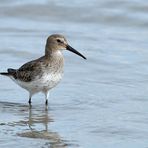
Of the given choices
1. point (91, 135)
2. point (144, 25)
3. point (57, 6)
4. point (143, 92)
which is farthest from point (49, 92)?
point (57, 6)

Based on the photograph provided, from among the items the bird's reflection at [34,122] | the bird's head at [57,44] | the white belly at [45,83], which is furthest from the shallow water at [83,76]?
the bird's head at [57,44]

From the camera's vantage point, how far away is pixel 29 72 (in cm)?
1046

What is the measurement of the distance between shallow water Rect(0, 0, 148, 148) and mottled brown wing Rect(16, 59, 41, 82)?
39cm

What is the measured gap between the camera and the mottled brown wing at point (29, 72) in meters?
10.4

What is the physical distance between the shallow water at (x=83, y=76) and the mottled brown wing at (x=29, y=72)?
0.39 m

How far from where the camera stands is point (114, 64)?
1259 cm

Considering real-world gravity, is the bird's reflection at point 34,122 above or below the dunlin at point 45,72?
below

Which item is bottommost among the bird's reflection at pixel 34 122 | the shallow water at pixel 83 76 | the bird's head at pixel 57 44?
the bird's reflection at pixel 34 122

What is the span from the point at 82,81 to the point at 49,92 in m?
0.97

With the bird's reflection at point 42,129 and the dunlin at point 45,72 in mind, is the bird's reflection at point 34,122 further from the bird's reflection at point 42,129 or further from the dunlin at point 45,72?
the dunlin at point 45,72

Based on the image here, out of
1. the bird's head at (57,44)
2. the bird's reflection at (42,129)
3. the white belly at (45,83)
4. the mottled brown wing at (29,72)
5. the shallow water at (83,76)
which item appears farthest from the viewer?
the bird's head at (57,44)

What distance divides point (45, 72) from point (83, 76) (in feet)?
5.52

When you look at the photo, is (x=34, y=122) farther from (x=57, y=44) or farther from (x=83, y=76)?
(x=83, y=76)

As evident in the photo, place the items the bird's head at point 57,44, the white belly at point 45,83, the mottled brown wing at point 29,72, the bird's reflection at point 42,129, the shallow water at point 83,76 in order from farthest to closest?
the bird's head at point 57,44 < the mottled brown wing at point 29,72 < the white belly at point 45,83 < the shallow water at point 83,76 < the bird's reflection at point 42,129
